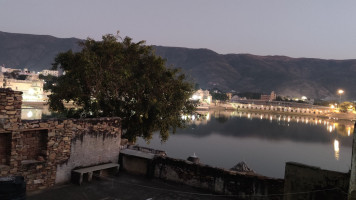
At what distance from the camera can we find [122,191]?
9211 millimetres

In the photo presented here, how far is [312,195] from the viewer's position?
679 centimetres

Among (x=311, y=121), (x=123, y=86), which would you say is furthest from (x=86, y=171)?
(x=311, y=121)

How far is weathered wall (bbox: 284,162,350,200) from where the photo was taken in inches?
259

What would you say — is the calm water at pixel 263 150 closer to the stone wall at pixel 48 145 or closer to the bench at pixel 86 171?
the bench at pixel 86 171

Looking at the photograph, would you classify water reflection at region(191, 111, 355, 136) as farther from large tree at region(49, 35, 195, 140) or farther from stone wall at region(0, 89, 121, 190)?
stone wall at region(0, 89, 121, 190)

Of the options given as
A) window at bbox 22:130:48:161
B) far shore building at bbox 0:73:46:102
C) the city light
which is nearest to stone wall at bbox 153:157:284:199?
window at bbox 22:130:48:161

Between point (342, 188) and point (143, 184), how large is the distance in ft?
20.1

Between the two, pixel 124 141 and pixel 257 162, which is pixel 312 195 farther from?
pixel 257 162

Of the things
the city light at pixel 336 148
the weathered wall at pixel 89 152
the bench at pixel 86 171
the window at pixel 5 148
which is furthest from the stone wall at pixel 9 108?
the city light at pixel 336 148

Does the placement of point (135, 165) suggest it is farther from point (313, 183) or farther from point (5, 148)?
point (313, 183)

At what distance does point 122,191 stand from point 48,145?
2.69 m

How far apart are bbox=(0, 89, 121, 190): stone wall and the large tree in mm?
4123

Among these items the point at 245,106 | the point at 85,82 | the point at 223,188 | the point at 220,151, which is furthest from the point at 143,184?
the point at 245,106

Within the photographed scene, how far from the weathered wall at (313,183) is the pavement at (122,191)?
283cm
